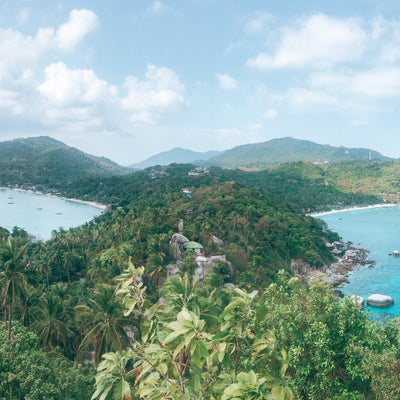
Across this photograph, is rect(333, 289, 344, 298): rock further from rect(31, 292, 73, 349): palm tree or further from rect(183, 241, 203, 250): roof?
rect(31, 292, 73, 349): palm tree

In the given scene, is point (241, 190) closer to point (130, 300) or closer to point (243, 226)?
point (243, 226)

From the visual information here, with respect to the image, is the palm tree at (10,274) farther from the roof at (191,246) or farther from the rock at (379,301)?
the rock at (379,301)

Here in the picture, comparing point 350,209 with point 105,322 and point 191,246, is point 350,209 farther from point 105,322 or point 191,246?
point 105,322

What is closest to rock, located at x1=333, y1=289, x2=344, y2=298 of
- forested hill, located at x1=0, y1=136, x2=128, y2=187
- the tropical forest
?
the tropical forest

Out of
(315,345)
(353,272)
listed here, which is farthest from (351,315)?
(353,272)

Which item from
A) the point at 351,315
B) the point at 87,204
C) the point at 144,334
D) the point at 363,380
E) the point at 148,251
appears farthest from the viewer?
the point at 87,204

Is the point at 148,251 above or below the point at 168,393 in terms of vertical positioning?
below
